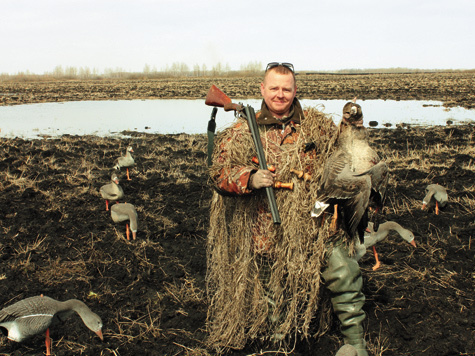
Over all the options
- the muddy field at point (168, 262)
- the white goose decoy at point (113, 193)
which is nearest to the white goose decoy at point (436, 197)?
the muddy field at point (168, 262)

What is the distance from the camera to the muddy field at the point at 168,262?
3514 millimetres

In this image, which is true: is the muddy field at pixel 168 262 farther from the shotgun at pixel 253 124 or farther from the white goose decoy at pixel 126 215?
the shotgun at pixel 253 124

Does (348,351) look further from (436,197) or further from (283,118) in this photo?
(436,197)

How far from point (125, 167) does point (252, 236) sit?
5.32 meters

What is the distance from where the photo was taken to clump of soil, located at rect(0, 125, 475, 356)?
3.52 metres

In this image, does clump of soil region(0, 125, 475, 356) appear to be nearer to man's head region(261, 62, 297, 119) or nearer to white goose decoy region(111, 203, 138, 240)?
white goose decoy region(111, 203, 138, 240)

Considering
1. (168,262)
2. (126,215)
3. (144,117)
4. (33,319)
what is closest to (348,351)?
(33,319)

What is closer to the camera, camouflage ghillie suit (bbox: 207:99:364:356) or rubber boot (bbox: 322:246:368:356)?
rubber boot (bbox: 322:246:368:356)

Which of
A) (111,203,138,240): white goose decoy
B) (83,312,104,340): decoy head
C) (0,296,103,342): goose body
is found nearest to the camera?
(0,296,103,342): goose body

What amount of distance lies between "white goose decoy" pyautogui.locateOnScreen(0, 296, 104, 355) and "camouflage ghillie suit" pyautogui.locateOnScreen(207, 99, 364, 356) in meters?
1.12

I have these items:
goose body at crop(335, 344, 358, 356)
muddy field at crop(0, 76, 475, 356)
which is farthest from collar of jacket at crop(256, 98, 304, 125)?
muddy field at crop(0, 76, 475, 356)

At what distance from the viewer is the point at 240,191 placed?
2.91 m

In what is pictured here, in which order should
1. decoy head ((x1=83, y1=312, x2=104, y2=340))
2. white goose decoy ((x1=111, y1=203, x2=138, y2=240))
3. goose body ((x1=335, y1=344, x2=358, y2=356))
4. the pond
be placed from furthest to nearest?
the pond, white goose decoy ((x1=111, y1=203, x2=138, y2=240)), decoy head ((x1=83, y1=312, x2=104, y2=340)), goose body ((x1=335, y1=344, x2=358, y2=356))

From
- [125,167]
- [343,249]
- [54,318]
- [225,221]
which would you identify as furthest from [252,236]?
[125,167]
